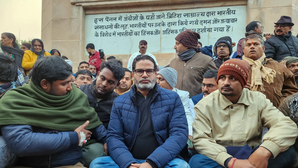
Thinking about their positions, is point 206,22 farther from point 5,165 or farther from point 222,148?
point 5,165

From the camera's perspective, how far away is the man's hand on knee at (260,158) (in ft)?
8.80

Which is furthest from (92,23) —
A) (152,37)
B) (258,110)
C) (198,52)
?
(258,110)

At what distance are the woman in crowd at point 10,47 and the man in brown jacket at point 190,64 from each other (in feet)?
14.7

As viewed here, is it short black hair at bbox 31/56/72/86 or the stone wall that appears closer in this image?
short black hair at bbox 31/56/72/86

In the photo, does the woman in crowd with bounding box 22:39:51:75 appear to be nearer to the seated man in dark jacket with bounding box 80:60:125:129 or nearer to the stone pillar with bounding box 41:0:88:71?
the stone pillar with bounding box 41:0:88:71

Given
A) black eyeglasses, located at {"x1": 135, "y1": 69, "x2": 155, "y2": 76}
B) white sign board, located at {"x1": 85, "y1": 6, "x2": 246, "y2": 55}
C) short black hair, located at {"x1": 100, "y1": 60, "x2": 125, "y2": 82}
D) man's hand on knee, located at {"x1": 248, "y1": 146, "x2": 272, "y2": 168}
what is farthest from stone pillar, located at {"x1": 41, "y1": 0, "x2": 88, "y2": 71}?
man's hand on knee, located at {"x1": 248, "y1": 146, "x2": 272, "y2": 168}

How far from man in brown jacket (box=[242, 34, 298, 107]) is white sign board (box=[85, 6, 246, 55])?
5386mm

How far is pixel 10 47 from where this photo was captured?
7512mm

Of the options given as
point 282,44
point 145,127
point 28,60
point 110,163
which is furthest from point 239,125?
point 28,60

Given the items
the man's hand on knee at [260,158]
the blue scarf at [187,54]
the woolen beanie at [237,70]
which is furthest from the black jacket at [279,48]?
the man's hand on knee at [260,158]

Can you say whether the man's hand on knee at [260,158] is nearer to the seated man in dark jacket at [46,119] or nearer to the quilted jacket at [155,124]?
the quilted jacket at [155,124]

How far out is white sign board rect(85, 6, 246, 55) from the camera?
9.71m

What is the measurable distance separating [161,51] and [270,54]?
4862 millimetres

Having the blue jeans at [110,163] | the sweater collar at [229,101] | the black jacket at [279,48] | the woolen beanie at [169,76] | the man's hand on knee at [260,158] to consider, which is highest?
the black jacket at [279,48]
